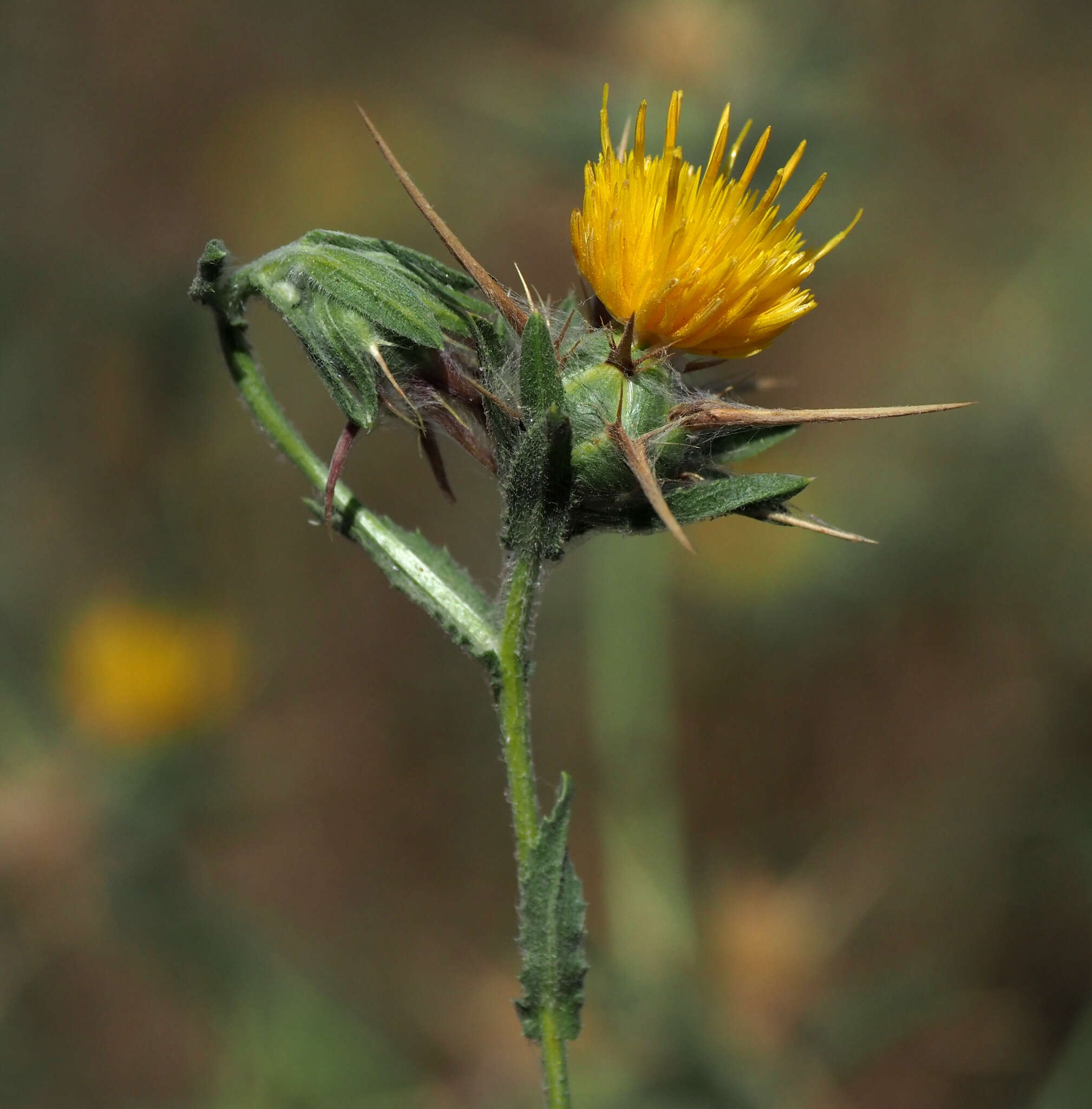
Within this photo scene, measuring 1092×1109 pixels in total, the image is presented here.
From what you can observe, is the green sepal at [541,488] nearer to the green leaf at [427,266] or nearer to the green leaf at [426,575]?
the green leaf at [426,575]

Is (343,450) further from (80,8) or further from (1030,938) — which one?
(80,8)

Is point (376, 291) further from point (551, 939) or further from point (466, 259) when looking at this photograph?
point (551, 939)

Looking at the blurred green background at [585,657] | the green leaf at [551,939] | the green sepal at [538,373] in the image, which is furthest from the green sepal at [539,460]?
the blurred green background at [585,657]

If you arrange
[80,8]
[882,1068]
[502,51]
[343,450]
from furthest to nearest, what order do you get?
[80,8], [502,51], [882,1068], [343,450]

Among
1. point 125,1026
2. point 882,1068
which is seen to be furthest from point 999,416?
point 125,1026

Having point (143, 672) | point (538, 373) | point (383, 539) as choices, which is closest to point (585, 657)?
point (143, 672)

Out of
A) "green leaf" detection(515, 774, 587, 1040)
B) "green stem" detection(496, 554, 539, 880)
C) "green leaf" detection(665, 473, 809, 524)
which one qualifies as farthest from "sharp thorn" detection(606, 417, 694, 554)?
"green leaf" detection(515, 774, 587, 1040)
